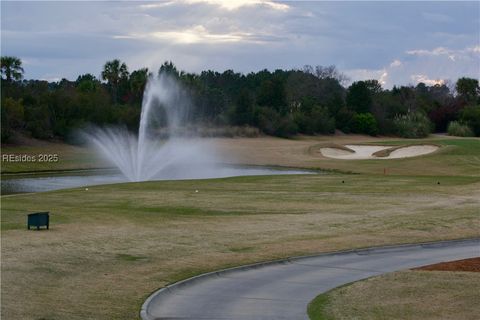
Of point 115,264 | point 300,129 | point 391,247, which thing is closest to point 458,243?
point 391,247

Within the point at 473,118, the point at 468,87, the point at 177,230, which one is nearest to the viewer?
the point at 177,230

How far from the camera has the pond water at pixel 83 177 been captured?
5353cm

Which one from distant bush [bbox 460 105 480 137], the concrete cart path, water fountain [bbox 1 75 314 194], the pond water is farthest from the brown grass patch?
distant bush [bbox 460 105 480 137]

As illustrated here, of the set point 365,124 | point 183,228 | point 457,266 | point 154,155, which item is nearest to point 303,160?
point 154,155

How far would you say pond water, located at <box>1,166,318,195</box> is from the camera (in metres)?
53.5

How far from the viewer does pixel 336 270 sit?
2223 centimetres

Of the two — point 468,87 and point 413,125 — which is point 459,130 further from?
point 468,87

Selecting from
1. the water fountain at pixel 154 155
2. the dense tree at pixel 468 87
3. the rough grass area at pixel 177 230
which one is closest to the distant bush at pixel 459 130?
the dense tree at pixel 468 87

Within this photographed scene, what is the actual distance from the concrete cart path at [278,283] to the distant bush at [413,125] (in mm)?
102881

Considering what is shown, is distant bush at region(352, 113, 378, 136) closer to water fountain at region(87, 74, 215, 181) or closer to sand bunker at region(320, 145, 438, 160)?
water fountain at region(87, 74, 215, 181)

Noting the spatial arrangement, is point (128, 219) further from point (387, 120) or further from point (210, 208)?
point (387, 120)

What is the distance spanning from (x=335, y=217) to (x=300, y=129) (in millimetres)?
88697

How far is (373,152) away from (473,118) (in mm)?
46695

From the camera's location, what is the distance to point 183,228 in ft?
96.8
